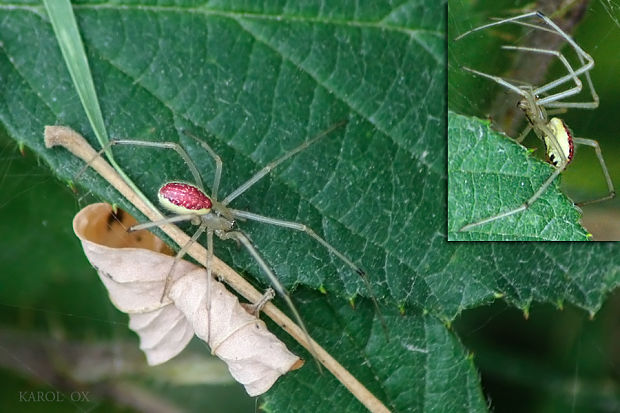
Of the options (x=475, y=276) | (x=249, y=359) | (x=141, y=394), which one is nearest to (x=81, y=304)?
(x=141, y=394)

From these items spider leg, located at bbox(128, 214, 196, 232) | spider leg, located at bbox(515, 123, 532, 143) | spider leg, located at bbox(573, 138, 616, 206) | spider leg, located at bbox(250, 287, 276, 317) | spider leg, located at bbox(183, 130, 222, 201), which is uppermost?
spider leg, located at bbox(183, 130, 222, 201)

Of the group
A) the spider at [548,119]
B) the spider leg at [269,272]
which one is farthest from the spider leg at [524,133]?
the spider leg at [269,272]

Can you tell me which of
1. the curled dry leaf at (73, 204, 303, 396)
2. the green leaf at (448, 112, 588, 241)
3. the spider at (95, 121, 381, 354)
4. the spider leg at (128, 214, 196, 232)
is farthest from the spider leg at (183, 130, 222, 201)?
the green leaf at (448, 112, 588, 241)

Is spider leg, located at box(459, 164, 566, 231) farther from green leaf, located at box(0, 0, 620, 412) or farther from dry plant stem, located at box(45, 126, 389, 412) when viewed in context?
dry plant stem, located at box(45, 126, 389, 412)

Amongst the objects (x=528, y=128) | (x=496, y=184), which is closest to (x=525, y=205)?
(x=496, y=184)

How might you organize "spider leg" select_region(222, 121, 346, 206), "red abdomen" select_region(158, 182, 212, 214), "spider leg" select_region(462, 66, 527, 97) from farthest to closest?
"spider leg" select_region(462, 66, 527, 97)
"spider leg" select_region(222, 121, 346, 206)
"red abdomen" select_region(158, 182, 212, 214)

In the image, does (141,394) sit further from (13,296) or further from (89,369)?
(13,296)

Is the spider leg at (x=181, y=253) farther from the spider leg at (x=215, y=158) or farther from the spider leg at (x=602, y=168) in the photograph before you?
the spider leg at (x=602, y=168)

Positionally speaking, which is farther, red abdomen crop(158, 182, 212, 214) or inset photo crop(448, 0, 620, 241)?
inset photo crop(448, 0, 620, 241)

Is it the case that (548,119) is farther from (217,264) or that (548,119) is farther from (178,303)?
(178,303)
